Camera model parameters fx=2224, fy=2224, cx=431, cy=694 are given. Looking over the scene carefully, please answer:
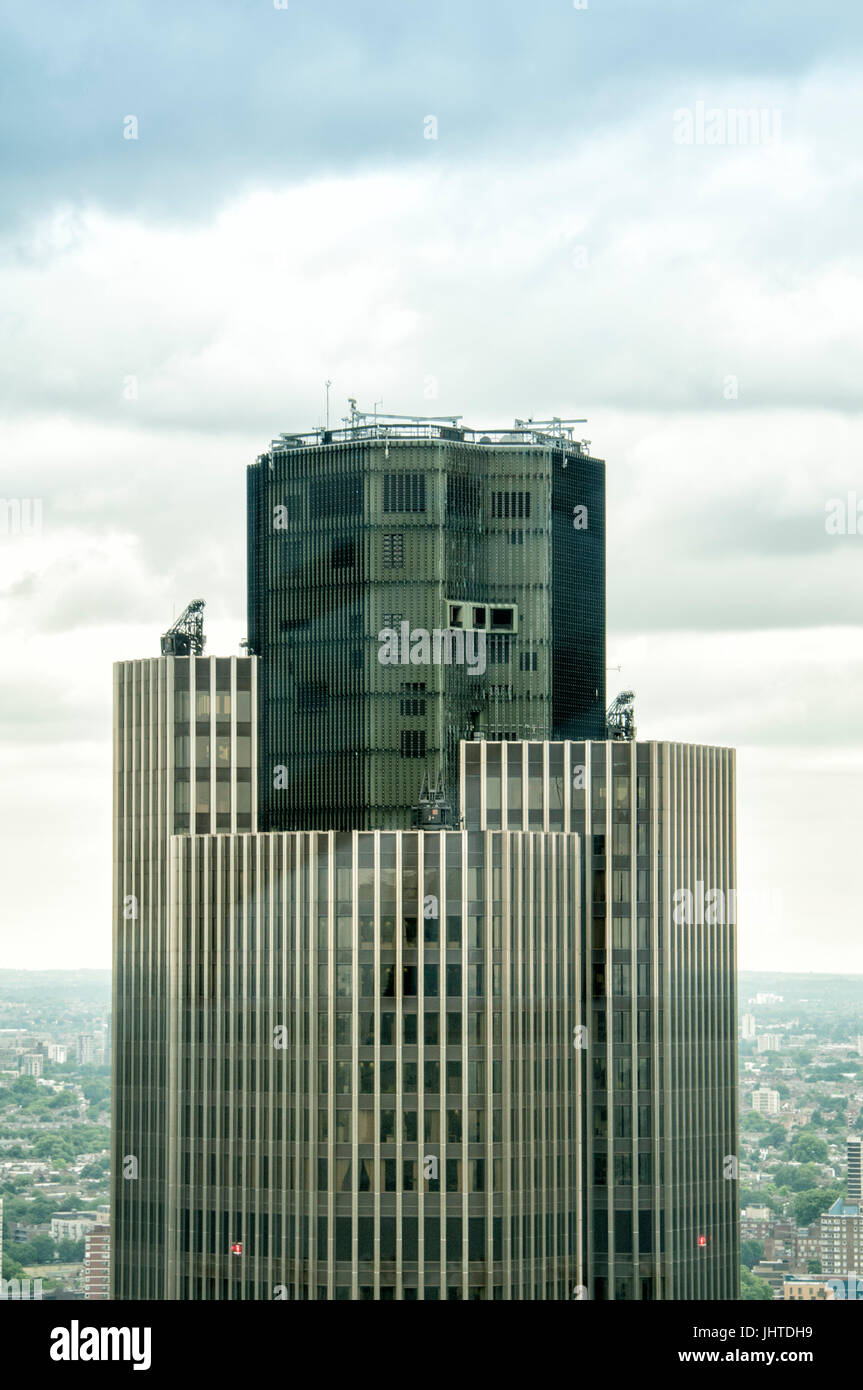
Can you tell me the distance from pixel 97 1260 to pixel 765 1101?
5962 centimetres

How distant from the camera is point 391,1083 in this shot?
509 feet

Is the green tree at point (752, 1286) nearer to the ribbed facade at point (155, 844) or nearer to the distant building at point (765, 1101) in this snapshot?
the distant building at point (765, 1101)

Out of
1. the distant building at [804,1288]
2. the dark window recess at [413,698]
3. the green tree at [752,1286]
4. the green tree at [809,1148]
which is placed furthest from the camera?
the green tree at [809,1148]

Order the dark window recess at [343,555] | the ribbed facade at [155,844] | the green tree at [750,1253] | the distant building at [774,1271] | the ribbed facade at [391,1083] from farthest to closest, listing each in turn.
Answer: the green tree at [750,1253] < the distant building at [774,1271] < the dark window recess at [343,555] < the ribbed facade at [155,844] < the ribbed facade at [391,1083]

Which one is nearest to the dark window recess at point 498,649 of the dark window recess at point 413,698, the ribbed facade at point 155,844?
the dark window recess at point 413,698

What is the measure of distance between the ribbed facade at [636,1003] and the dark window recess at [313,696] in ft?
46.0

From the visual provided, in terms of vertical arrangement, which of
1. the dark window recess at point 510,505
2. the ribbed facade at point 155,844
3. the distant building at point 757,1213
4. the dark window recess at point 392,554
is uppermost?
the dark window recess at point 510,505

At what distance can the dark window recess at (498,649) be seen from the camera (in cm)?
19062

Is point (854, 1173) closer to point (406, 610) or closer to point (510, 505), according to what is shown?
point (406, 610)

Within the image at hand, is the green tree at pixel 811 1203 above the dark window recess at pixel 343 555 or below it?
below

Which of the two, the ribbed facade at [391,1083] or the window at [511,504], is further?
the window at [511,504]

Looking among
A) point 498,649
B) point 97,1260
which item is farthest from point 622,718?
point 97,1260

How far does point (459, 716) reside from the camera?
611 ft
